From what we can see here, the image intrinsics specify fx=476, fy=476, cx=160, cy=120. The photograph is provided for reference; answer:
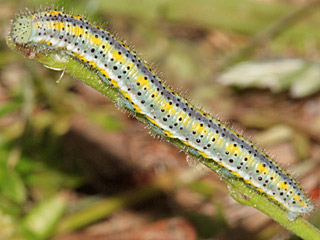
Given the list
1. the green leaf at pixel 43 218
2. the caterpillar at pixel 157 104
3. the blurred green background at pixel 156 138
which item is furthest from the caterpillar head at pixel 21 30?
the green leaf at pixel 43 218

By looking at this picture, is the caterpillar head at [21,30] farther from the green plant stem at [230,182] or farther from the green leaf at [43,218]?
the green leaf at [43,218]

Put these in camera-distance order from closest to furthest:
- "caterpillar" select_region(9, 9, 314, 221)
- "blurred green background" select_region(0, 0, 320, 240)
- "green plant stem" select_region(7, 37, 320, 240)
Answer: "green plant stem" select_region(7, 37, 320, 240) → "caterpillar" select_region(9, 9, 314, 221) → "blurred green background" select_region(0, 0, 320, 240)

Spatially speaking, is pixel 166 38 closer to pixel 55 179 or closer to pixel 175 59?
pixel 175 59

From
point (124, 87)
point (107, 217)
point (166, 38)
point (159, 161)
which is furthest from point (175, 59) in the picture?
point (124, 87)

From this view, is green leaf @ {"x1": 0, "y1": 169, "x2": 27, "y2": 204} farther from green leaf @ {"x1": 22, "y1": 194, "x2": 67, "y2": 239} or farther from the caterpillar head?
the caterpillar head

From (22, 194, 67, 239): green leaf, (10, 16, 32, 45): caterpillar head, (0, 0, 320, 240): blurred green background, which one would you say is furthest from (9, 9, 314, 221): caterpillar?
(22, 194, 67, 239): green leaf

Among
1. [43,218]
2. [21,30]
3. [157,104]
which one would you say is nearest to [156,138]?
[43,218]
